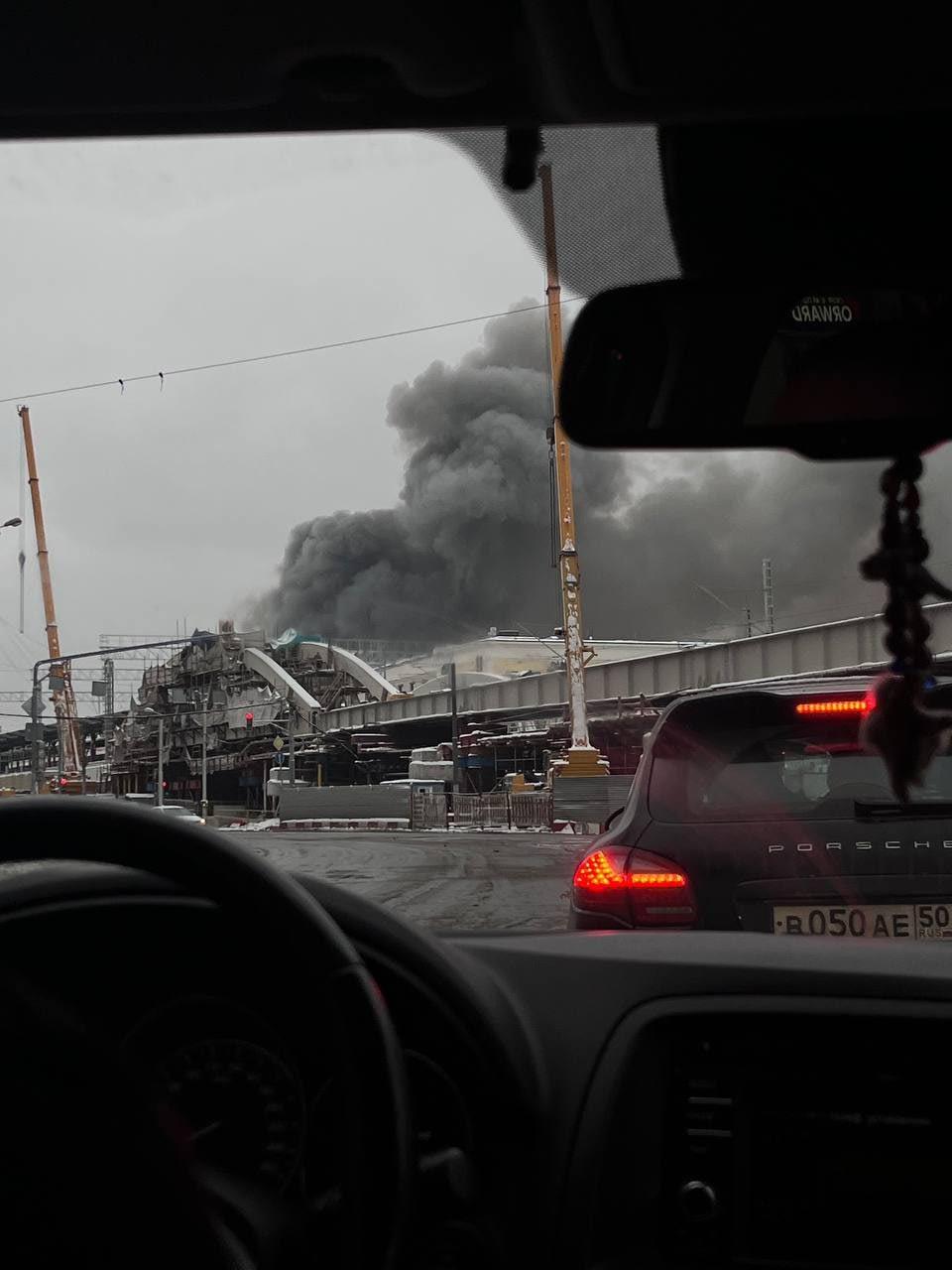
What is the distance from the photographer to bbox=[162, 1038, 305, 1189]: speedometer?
6.03 ft

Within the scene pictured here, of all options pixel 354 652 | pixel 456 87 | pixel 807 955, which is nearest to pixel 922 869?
pixel 807 955

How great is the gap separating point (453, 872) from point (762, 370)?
364 inches

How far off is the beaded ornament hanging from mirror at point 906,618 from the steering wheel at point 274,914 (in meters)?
0.82

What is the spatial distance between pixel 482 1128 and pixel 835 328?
1253 mm

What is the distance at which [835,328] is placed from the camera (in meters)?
1.70

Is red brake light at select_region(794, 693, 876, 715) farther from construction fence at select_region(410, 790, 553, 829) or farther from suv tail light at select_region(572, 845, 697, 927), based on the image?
construction fence at select_region(410, 790, 553, 829)

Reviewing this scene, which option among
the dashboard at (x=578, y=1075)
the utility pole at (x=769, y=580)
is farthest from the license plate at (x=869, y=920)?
the utility pole at (x=769, y=580)

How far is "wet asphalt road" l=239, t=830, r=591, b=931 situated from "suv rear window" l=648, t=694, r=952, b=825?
723mm

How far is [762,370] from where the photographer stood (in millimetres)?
1717

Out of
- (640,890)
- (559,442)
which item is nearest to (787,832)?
(640,890)

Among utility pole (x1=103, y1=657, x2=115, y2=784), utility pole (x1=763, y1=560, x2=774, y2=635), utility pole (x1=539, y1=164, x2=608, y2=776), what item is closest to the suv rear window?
utility pole (x1=539, y1=164, x2=608, y2=776)

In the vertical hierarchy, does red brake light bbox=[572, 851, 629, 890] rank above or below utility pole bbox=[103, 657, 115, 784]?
below

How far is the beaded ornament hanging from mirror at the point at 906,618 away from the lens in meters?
1.73

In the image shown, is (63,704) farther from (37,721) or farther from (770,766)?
(770,766)
